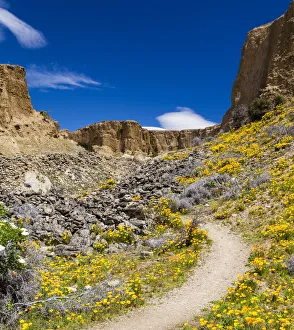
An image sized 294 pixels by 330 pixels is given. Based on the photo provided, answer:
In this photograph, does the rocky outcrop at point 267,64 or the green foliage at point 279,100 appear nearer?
the green foliage at point 279,100

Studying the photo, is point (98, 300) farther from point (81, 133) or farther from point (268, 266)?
point (81, 133)

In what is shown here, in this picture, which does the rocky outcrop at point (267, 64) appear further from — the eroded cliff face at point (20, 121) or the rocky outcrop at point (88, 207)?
the eroded cliff face at point (20, 121)

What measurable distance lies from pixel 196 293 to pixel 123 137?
75911 millimetres

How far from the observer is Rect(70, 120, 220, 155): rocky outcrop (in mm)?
80688

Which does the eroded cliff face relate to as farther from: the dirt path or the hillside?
the dirt path

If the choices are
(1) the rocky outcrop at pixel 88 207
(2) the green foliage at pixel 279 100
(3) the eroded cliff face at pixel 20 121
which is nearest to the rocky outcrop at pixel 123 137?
(3) the eroded cliff face at pixel 20 121

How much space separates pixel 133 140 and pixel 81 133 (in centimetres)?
1630

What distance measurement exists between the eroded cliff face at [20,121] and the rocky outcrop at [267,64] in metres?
22.3

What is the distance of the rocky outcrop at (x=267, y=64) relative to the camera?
2952 centimetres

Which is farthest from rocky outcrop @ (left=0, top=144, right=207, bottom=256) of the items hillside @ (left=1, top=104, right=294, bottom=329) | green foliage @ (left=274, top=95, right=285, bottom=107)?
green foliage @ (left=274, top=95, right=285, bottom=107)

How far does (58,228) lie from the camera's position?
11.5m

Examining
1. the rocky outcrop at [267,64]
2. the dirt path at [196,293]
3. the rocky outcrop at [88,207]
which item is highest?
the rocky outcrop at [267,64]


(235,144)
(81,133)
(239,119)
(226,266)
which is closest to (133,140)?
(81,133)

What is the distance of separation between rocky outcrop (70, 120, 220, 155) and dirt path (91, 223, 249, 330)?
68668 mm
